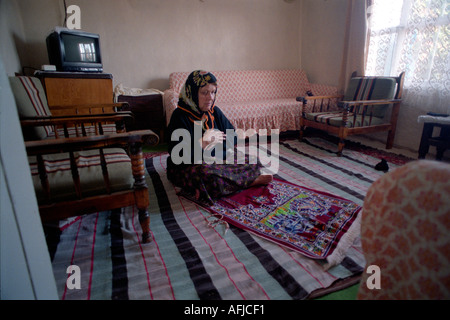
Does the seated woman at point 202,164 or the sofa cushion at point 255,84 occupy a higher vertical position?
the sofa cushion at point 255,84

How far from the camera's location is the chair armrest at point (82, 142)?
112 centimetres

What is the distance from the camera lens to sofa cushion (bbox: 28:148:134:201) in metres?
1.26

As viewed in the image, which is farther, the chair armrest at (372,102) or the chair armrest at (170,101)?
the chair armrest at (170,101)

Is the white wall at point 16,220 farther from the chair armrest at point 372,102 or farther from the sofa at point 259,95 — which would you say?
the chair armrest at point 372,102

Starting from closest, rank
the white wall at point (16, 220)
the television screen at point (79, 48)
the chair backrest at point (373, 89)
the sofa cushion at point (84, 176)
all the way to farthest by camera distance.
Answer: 1. the white wall at point (16, 220)
2. the sofa cushion at point (84, 176)
3. the television screen at point (79, 48)
4. the chair backrest at point (373, 89)

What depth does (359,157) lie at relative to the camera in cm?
305

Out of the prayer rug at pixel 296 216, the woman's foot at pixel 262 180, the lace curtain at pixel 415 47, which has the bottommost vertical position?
the prayer rug at pixel 296 216

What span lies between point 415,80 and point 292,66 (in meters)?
2.38

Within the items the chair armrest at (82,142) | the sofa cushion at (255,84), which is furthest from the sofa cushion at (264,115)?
the chair armrest at (82,142)

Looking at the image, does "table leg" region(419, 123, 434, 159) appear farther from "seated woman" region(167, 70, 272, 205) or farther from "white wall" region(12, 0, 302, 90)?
"white wall" region(12, 0, 302, 90)

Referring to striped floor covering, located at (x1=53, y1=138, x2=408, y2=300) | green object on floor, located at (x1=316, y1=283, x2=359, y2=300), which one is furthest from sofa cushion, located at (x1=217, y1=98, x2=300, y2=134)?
green object on floor, located at (x1=316, y1=283, x2=359, y2=300)

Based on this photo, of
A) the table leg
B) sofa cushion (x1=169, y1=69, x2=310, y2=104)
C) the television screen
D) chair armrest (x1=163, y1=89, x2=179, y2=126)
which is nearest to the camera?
the table leg

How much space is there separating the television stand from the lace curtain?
11.7 feet

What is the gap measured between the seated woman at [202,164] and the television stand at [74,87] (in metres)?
1.51
